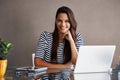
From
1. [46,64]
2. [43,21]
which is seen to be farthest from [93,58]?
[43,21]

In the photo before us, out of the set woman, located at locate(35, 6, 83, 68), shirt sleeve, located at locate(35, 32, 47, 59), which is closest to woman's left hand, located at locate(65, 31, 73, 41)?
woman, located at locate(35, 6, 83, 68)

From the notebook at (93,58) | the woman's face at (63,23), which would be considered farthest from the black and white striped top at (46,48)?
the notebook at (93,58)

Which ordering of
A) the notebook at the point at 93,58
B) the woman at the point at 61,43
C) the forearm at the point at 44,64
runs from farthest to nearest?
the woman at the point at 61,43, the forearm at the point at 44,64, the notebook at the point at 93,58

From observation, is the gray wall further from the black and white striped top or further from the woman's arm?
the woman's arm

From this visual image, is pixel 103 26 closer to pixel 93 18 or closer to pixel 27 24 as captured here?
pixel 93 18

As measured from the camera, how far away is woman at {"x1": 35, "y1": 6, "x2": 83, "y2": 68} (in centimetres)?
274

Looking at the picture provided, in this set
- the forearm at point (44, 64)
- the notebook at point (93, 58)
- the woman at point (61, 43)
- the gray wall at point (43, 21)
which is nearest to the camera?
the notebook at point (93, 58)

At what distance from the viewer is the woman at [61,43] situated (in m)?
2.74

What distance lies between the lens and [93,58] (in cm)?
208

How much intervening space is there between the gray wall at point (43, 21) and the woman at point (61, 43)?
25.2 inches

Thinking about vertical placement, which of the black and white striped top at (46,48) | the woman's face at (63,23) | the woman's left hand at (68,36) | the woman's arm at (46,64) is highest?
the woman's face at (63,23)

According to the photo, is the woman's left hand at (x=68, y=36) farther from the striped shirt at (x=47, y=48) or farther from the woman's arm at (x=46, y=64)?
the woman's arm at (x=46, y=64)

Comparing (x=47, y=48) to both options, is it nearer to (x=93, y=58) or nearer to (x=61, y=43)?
(x=61, y=43)

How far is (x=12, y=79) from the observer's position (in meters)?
1.84
